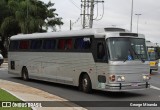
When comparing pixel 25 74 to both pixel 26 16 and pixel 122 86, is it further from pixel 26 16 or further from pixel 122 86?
pixel 26 16

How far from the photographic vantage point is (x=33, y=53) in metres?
24.2

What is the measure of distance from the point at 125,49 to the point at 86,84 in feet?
8.41

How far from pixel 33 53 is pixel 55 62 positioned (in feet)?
9.50

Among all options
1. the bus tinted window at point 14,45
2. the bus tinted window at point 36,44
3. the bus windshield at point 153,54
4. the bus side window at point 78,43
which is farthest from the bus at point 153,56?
the bus side window at point 78,43

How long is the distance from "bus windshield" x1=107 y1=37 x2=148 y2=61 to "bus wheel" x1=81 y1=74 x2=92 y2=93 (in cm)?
206

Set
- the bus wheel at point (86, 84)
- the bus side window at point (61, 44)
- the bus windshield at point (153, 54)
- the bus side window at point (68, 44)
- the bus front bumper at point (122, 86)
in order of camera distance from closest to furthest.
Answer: the bus front bumper at point (122, 86), the bus wheel at point (86, 84), the bus side window at point (68, 44), the bus side window at point (61, 44), the bus windshield at point (153, 54)

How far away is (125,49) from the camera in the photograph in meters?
17.4

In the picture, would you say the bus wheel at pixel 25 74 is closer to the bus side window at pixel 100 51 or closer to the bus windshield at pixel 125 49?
the bus side window at pixel 100 51

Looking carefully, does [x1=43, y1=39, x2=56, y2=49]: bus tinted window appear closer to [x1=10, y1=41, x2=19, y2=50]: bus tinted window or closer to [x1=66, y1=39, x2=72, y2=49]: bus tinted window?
[x1=66, y1=39, x2=72, y2=49]: bus tinted window

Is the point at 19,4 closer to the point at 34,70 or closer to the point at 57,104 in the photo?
the point at 34,70

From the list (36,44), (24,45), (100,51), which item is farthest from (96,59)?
(24,45)

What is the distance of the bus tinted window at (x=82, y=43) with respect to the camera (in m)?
18.8

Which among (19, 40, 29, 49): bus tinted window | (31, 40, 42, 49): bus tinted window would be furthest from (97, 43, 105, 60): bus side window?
(19, 40, 29, 49): bus tinted window

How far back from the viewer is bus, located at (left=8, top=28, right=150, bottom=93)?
17.1m
